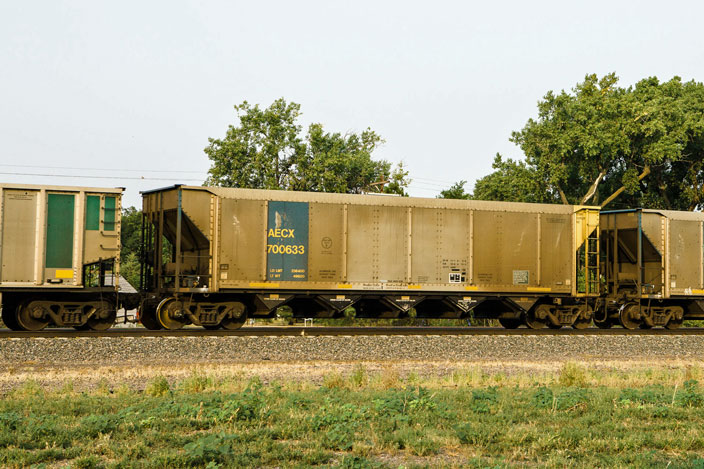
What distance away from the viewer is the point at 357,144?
166ft

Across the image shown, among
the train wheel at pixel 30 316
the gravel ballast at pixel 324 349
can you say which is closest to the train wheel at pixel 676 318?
the gravel ballast at pixel 324 349

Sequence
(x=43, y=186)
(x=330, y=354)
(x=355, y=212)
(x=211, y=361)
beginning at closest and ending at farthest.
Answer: (x=211, y=361) → (x=330, y=354) → (x=43, y=186) → (x=355, y=212)

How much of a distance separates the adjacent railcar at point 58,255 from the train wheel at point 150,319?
0.98 meters

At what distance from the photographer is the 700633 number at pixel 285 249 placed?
18.6 metres

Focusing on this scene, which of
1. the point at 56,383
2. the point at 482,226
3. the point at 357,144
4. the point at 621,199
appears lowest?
the point at 56,383

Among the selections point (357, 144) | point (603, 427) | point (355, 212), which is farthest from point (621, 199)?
point (603, 427)

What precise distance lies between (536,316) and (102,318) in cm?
1264

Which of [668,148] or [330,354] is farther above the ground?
[668,148]

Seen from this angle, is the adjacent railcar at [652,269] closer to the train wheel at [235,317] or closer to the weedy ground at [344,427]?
the train wheel at [235,317]

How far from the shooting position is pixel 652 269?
871 inches

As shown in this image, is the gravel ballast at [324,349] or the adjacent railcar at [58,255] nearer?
the gravel ballast at [324,349]

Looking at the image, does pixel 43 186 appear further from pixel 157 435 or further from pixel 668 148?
pixel 668 148

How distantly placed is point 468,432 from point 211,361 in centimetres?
750

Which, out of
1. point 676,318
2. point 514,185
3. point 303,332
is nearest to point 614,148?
point 514,185
